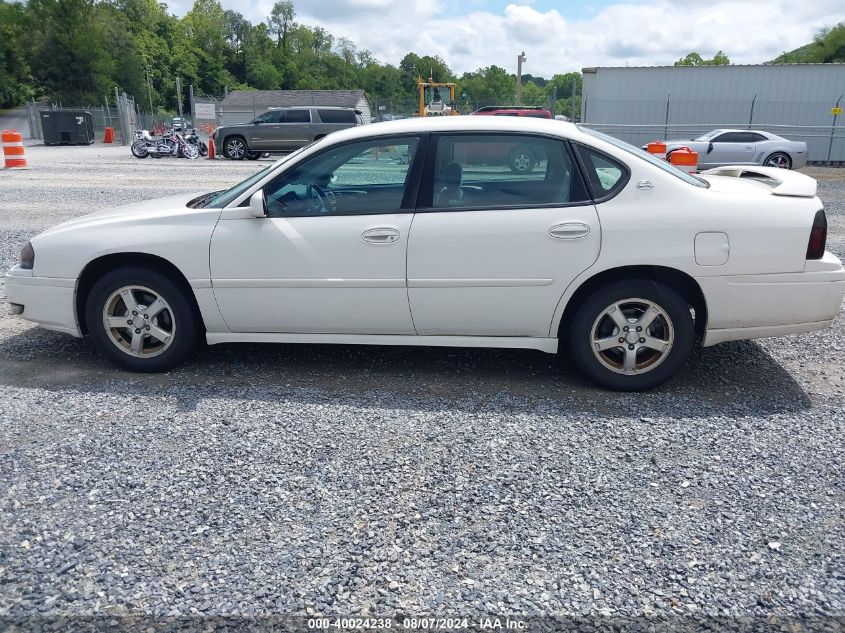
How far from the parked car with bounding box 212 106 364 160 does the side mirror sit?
20.1m

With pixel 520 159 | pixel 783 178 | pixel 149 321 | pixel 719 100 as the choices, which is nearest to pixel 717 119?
pixel 719 100

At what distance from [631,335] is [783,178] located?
5.03 ft

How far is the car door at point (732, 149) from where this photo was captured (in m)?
19.6

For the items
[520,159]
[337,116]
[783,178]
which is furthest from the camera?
[337,116]

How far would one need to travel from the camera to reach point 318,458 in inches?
135

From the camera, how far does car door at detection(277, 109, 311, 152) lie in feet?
78.0

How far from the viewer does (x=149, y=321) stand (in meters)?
4.45

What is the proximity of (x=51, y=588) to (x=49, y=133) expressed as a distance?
36.4 metres

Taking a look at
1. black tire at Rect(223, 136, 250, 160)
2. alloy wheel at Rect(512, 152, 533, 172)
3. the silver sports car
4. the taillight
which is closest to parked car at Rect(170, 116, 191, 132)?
black tire at Rect(223, 136, 250, 160)

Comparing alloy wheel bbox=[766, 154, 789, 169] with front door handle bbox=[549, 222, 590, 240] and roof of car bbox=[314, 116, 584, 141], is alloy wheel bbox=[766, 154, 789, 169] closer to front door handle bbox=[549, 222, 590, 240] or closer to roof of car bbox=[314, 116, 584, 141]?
roof of car bbox=[314, 116, 584, 141]

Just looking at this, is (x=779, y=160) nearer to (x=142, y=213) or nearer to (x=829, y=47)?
(x=142, y=213)

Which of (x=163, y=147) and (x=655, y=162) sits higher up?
(x=655, y=162)

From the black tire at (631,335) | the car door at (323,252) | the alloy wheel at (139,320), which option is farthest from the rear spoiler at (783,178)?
the alloy wheel at (139,320)

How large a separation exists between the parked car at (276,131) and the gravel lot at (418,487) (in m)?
20.0
